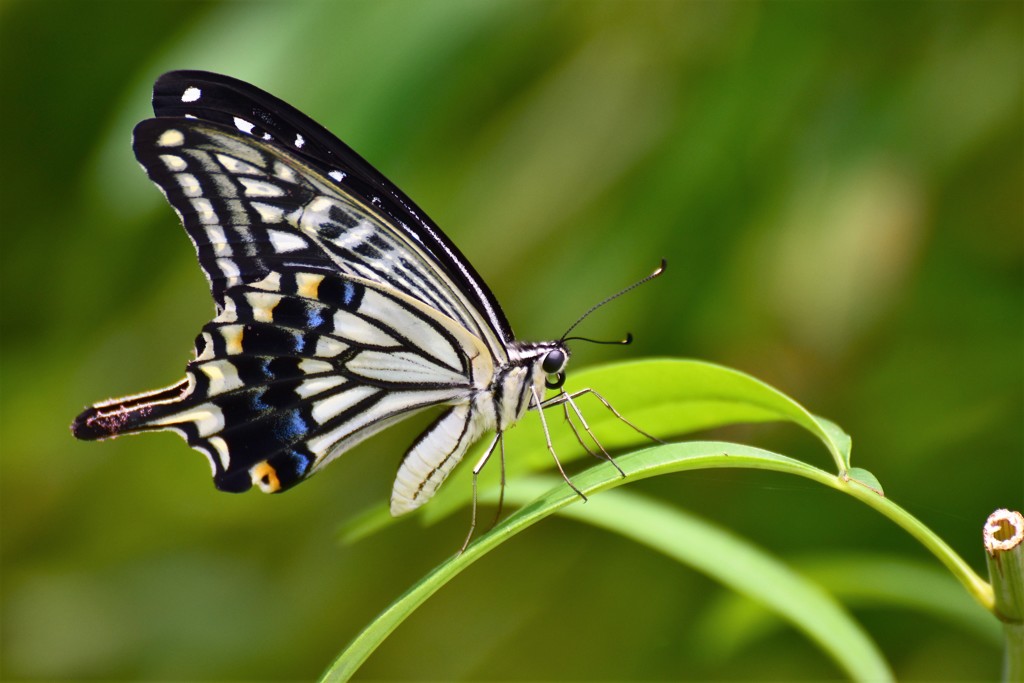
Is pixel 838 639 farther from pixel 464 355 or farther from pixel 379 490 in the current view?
pixel 379 490

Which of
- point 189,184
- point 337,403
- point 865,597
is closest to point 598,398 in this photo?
point 337,403

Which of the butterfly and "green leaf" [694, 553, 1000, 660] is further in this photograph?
"green leaf" [694, 553, 1000, 660]

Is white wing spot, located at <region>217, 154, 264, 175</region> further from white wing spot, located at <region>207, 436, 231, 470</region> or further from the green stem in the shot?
the green stem

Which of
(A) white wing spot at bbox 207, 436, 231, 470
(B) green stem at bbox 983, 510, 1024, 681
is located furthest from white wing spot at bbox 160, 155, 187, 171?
(B) green stem at bbox 983, 510, 1024, 681

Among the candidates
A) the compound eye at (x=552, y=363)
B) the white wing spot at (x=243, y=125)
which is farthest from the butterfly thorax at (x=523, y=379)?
the white wing spot at (x=243, y=125)

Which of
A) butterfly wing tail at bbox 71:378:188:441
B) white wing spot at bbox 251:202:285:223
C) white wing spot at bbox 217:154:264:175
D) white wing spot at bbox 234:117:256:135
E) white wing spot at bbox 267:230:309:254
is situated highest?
white wing spot at bbox 234:117:256:135

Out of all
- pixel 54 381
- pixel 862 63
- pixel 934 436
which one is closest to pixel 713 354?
pixel 934 436

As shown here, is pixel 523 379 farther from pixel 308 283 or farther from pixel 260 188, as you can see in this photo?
pixel 260 188
